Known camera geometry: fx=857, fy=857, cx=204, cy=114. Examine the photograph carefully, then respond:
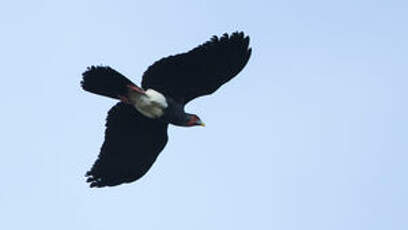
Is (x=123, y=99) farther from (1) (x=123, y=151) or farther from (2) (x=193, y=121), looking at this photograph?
(2) (x=193, y=121)

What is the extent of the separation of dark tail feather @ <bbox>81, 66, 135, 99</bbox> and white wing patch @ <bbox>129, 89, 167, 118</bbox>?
30 cm

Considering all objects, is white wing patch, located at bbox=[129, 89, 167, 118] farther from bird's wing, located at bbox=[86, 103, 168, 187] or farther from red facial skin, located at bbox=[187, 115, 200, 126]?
red facial skin, located at bbox=[187, 115, 200, 126]

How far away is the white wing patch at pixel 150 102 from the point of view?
596 inches

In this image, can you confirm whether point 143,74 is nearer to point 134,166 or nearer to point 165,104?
point 165,104

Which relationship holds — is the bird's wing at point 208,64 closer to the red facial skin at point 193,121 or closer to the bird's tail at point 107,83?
the bird's tail at point 107,83

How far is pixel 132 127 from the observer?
15.6m

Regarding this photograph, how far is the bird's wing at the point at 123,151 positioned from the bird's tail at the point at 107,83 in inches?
18.0

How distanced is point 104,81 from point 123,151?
1.59 metres

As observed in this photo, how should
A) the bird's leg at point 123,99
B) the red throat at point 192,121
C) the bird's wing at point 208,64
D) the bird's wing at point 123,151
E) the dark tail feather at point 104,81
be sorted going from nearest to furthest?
the dark tail feather at point 104,81, the bird's wing at point 208,64, the bird's leg at point 123,99, the bird's wing at point 123,151, the red throat at point 192,121

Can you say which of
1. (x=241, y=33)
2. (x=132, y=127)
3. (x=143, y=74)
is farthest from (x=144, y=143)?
(x=241, y=33)

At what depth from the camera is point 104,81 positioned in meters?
14.6

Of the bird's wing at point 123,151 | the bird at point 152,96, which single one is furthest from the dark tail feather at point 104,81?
the bird's wing at point 123,151

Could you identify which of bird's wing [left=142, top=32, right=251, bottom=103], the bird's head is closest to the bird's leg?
bird's wing [left=142, top=32, right=251, bottom=103]

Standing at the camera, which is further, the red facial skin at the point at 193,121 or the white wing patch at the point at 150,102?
the red facial skin at the point at 193,121
